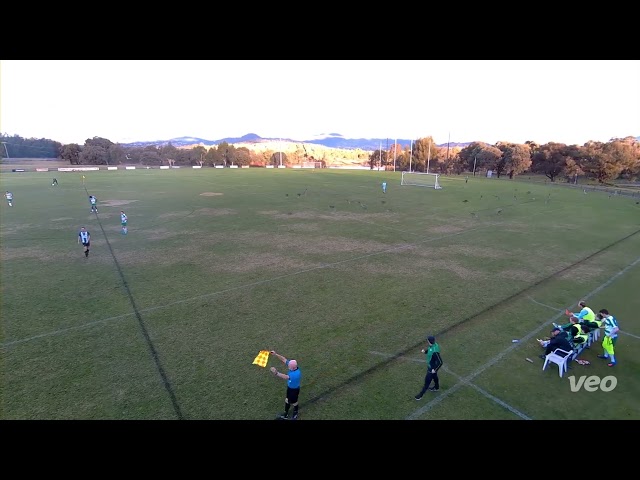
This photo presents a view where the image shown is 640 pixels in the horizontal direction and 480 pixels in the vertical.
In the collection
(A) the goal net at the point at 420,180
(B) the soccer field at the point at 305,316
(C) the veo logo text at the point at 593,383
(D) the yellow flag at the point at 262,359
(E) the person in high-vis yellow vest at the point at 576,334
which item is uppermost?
(A) the goal net at the point at 420,180

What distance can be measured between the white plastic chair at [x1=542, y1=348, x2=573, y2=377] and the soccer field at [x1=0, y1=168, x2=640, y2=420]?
24 cm

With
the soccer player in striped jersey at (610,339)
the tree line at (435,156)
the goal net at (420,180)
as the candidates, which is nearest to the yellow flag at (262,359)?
the soccer player in striped jersey at (610,339)

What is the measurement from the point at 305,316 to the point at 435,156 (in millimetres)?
114188

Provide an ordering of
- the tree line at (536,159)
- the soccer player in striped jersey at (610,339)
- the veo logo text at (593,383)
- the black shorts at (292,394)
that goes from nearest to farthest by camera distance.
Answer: the black shorts at (292,394), the veo logo text at (593,383), the soccer player in striped jersey at (610,339), the tree line at (536,159)

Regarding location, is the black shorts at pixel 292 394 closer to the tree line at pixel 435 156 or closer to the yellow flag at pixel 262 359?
the yellow flag at pixel 262 359

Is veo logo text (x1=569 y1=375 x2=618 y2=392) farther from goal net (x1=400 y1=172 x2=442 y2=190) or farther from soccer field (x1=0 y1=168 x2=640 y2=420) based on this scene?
goal net (x1=400 y1=172 x2=442 y2=190)

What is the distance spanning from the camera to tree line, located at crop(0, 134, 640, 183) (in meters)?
72.2

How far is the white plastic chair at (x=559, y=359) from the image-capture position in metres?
9.29

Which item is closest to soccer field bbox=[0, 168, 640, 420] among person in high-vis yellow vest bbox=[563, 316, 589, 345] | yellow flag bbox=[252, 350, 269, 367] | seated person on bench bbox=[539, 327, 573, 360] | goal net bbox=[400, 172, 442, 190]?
seated person on bench bbox=[539, 327, 573, 360]

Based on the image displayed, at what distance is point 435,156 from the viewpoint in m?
115

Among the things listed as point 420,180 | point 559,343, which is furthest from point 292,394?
point 420,180

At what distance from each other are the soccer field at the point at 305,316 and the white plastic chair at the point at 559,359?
0.80ft
